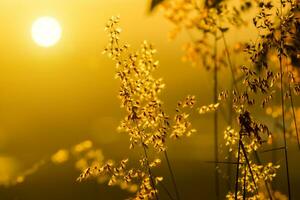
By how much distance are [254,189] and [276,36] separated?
2.85 ft

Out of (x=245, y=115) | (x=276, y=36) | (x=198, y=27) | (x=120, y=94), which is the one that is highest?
(x=198, y=27)

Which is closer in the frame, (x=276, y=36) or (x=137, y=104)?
(x=276, y=36)

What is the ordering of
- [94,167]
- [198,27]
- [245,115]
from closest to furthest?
1. [245,115]
2. [94,167]
3. [198,27]

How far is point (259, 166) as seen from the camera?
308 cm

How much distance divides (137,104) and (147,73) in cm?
19

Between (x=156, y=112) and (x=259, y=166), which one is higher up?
(x=156, y=112)

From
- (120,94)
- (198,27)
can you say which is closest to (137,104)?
(120,94)

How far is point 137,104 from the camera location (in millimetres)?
3088

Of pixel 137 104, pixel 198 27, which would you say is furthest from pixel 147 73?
pixel 198 27

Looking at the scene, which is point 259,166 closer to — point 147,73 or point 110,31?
point 147,73

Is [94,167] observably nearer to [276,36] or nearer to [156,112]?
[156,112]

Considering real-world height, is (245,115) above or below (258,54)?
below

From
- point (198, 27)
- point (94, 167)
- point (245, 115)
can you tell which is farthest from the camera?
point (198, 27)

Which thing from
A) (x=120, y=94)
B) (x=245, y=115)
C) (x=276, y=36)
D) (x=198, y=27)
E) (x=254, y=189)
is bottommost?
(x=254, y=189)
